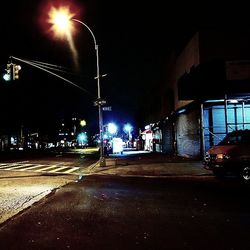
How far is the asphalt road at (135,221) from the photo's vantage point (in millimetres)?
6438

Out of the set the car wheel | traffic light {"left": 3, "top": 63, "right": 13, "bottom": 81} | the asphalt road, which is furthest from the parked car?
traffic light {"left": 3, "top": 63, "right": 13, "bottom": 81}

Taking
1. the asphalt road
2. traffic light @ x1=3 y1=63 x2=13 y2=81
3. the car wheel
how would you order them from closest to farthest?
the asphalt road
the car wheel
traffic light @ x1=3 y1=63 x2=13 y2=81

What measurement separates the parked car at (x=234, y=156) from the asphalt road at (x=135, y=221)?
2128 millimetres

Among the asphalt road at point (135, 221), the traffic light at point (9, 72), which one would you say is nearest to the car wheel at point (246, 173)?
the asphalt road at point (135, 221)

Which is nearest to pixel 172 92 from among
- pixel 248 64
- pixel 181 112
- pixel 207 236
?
pixel 181 112

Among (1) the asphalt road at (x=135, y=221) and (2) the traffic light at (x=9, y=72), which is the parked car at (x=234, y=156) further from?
(2) the traffic light at (x=9, y=72)

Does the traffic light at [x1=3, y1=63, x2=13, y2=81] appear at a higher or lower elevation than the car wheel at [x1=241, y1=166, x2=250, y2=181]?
higher

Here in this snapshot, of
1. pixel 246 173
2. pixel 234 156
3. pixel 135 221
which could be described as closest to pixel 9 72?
pixel 234 156

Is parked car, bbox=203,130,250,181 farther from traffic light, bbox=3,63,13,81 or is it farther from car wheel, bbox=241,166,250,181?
traffic light, bbox=3,63,13,81

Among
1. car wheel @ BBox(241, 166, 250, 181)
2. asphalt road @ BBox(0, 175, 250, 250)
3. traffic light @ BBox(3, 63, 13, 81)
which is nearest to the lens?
asphalt road @ BBox(0, 175, 250, 250)

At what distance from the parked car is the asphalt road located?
2128 mm

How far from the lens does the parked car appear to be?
48.4ft

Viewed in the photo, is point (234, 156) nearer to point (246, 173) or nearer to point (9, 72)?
point (246, 173)

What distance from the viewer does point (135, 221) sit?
8078 mm
